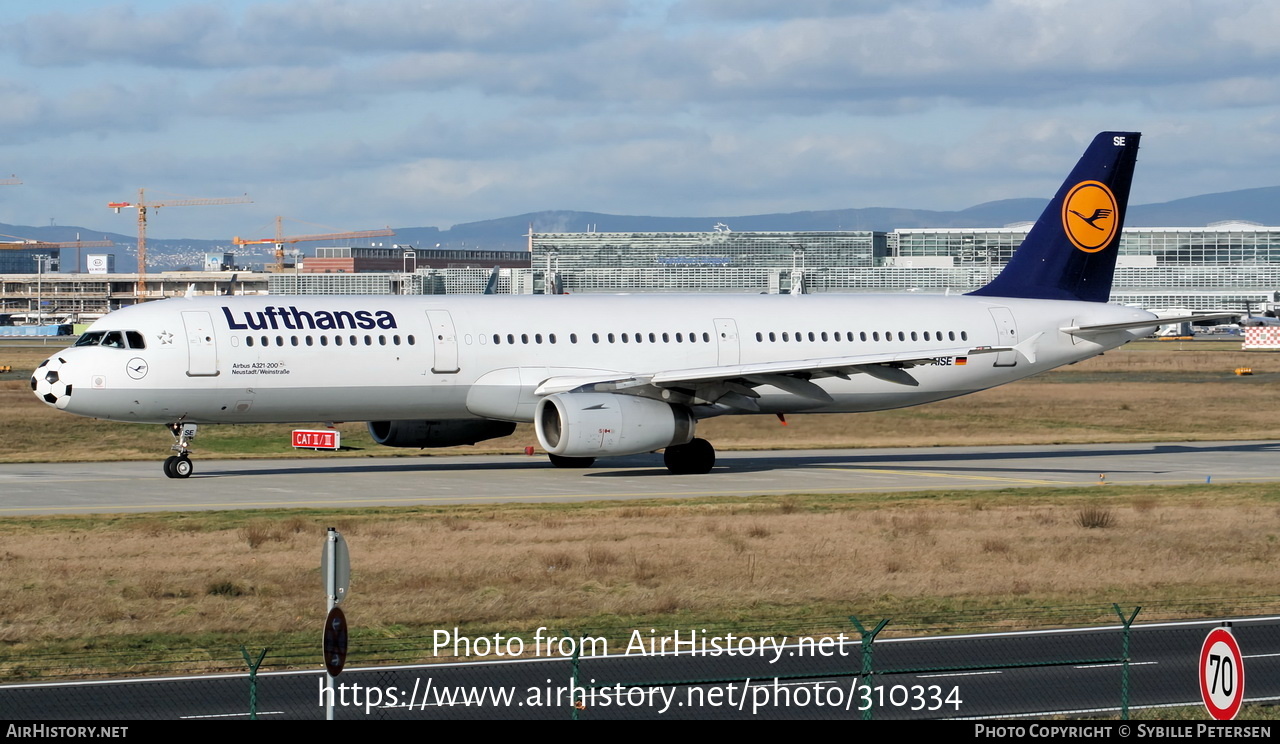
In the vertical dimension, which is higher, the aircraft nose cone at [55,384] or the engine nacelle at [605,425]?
the aircraft nose cone at [55,384]

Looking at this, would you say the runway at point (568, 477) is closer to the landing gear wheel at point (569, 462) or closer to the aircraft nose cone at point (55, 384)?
the landing gear wheel at point (569, 462)

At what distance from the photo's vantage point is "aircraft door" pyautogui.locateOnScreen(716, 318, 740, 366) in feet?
129

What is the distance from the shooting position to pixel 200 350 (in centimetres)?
3441

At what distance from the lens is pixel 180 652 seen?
57.9 feet

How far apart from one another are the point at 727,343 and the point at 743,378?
9.90ft

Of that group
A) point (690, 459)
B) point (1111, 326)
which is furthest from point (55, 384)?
point (1111, 326)

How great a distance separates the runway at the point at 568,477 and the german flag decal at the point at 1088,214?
6.14 m

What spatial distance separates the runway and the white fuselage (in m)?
1.76

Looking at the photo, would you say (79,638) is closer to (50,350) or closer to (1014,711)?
(1014,711)

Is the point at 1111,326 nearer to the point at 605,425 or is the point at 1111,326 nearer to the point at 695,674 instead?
the point at 605,425

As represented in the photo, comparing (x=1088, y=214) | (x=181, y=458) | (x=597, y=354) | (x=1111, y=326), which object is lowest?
(x=181, y=458)

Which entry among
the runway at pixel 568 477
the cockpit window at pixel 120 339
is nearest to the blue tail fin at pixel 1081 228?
the runway at pixel 568 477

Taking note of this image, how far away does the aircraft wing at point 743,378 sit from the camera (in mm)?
36156
